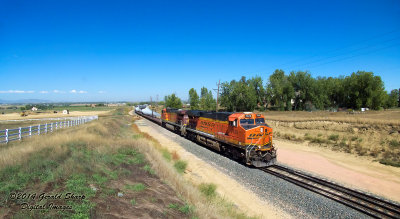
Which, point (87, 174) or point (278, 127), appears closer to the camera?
point (87, 174)

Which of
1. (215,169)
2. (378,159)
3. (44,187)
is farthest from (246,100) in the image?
(44,187)

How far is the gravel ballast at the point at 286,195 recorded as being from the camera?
9281 mm

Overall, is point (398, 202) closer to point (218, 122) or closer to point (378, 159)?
point (378, 159)

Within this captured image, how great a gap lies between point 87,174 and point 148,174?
2.82m

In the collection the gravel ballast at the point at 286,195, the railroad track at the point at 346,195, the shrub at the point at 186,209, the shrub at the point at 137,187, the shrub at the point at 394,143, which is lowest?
the gravel ballast at the point at 286,195

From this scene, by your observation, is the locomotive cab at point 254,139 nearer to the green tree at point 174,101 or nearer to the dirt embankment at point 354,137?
the dirt embankment at point 354,137

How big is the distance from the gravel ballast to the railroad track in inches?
15.0

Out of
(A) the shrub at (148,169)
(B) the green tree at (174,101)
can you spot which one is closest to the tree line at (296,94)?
(B) the green tree at (174,101)

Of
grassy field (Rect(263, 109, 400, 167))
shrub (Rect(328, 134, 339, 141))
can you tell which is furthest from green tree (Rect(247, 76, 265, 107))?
shrub (Rect(328, 134, 339, 141))

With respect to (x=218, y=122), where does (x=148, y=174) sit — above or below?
below

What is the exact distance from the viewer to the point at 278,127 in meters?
36.3

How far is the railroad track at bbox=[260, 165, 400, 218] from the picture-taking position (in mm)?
9133

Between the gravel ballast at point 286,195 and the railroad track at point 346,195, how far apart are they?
38 cm

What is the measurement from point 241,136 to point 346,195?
6720 millimetres
